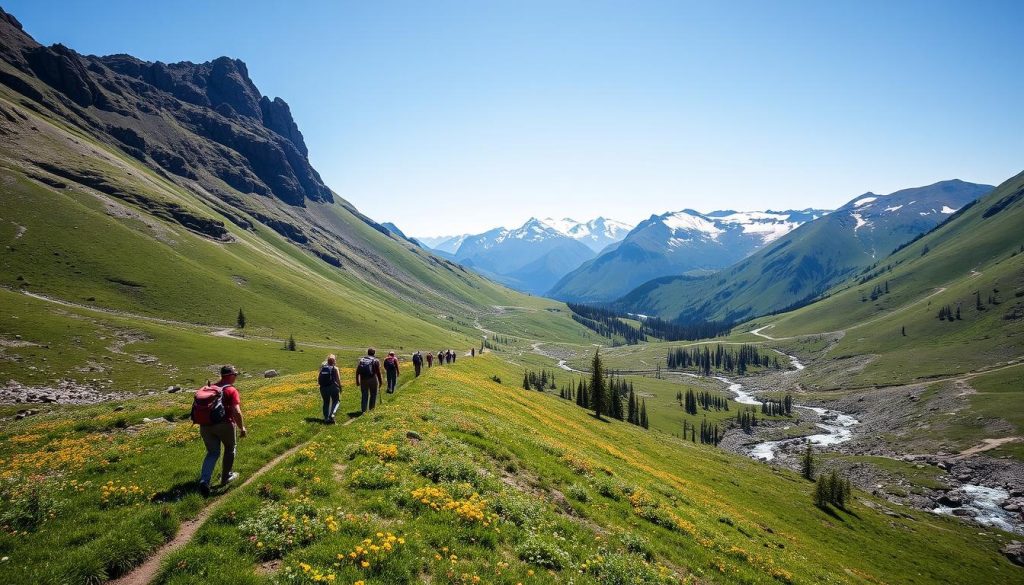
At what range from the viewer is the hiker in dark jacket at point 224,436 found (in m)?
15.3

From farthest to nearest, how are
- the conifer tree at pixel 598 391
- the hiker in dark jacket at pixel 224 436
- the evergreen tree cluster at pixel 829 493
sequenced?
the conifer tree at pixel 598 391, the evergreen tree cluster at pixel 829 493, the hiker in dark jacket at pixel 224 436

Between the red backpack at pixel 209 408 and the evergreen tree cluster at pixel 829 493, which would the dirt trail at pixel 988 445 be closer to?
the evergreen tree cluster at pixel 829 493

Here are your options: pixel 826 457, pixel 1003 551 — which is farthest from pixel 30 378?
pixel 826 457

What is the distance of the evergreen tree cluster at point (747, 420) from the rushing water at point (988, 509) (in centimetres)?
7013

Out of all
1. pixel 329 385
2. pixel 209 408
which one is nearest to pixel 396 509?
pixel 209 408

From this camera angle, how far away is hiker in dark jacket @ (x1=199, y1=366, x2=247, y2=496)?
1527 centimetres

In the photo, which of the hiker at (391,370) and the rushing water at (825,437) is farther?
the rushing water at (825,437)

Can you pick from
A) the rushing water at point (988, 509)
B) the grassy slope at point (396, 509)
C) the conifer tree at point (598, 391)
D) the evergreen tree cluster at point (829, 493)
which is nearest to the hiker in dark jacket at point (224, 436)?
the grassy slope at point (396, 509)

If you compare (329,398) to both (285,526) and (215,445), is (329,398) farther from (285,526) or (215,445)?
(285,526)

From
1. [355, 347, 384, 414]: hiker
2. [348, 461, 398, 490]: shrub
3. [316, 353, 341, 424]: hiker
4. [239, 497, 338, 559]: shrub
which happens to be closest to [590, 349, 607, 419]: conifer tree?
[355, 347, 384, 414]: hiker

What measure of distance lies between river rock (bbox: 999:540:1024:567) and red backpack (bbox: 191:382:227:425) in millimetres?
117241

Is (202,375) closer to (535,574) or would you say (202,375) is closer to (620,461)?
(620,461)

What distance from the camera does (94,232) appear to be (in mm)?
149250

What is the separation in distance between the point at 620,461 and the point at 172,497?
3381 centimetres
